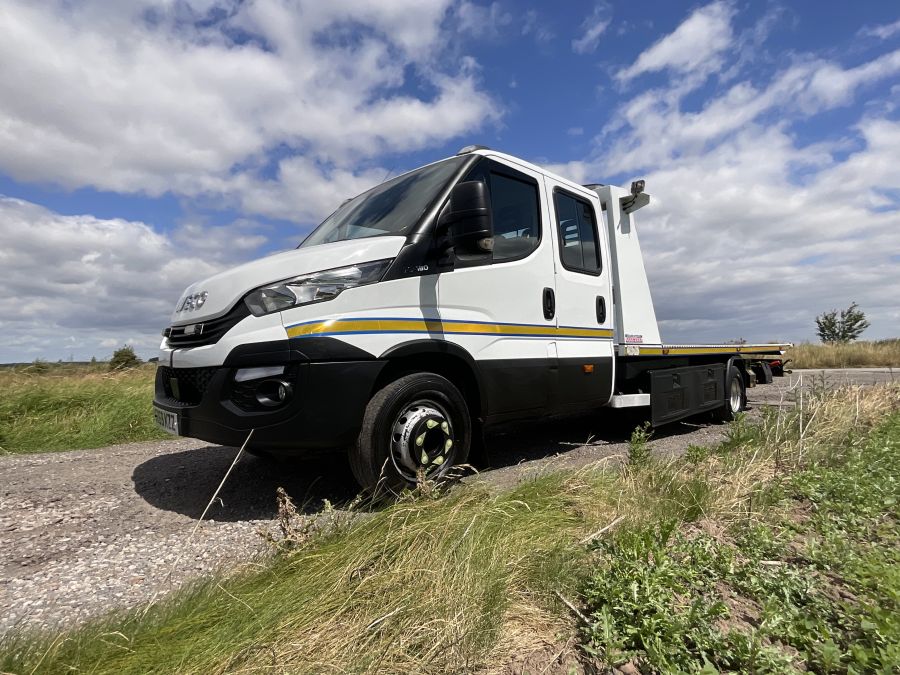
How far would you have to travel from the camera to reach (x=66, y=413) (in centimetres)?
642

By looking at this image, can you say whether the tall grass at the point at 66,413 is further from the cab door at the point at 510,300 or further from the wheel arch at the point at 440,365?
the cab door at the point at 510,300

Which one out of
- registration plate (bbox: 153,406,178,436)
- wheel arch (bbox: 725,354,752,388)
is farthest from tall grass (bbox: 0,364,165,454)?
wheel arch (bbox: 725,354,752,388)

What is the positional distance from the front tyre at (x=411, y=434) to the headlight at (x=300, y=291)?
0.69 metres

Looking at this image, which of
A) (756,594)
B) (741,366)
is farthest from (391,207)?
(741,366)

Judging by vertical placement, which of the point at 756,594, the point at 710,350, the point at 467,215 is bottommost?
the point at 756,594

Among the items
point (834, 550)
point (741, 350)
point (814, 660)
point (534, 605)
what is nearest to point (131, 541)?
point (534, 605)

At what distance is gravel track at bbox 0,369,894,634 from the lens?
2.11 metres

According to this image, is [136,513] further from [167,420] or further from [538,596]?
[538,596]

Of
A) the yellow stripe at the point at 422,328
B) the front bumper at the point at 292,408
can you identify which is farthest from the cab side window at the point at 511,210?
the front bumper at the point at 292,408

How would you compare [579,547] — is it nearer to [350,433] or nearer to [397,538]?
[397,538]

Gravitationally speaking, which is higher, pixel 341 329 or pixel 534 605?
pixel 341 329

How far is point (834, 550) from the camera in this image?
6.62 feet

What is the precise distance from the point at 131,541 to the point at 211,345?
1.12 metres

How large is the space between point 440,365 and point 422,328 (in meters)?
0.39
